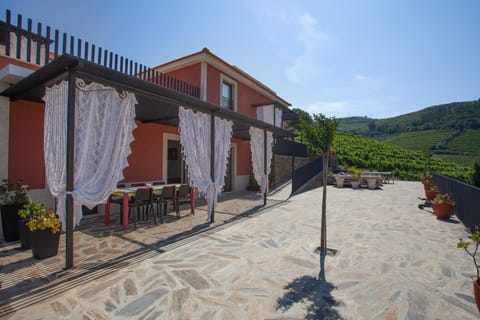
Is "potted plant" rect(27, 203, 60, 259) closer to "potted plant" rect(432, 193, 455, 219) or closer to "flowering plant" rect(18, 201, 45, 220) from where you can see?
"flowering plant" rect(18, 201, 45, 220)

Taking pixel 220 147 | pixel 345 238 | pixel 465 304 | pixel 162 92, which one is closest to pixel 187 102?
pixel 162 92

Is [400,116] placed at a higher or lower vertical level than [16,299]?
higher

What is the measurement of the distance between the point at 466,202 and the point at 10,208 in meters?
9.71

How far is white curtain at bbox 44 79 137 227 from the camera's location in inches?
135

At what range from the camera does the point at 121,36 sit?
6.67m

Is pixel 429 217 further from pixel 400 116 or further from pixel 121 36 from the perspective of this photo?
pixel 400 116

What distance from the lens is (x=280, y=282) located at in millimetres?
3002

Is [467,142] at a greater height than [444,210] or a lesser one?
greater

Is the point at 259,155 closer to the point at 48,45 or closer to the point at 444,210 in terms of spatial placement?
the point at 444,210

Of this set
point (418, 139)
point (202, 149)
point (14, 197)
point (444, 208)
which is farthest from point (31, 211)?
point (418, 139)

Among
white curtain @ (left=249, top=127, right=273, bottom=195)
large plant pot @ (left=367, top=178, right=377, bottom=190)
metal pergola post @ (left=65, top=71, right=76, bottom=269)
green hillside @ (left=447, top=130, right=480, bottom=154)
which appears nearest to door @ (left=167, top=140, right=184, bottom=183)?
white curtain @ (left=249, top=127, right=273, bottom=195)

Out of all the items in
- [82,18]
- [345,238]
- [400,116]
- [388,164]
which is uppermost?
[400,116]

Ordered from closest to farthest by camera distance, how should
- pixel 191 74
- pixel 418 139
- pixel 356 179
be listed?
pixel 191 74 < pixel 356 179 < pixel 418 139

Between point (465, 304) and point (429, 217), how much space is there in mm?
5044
